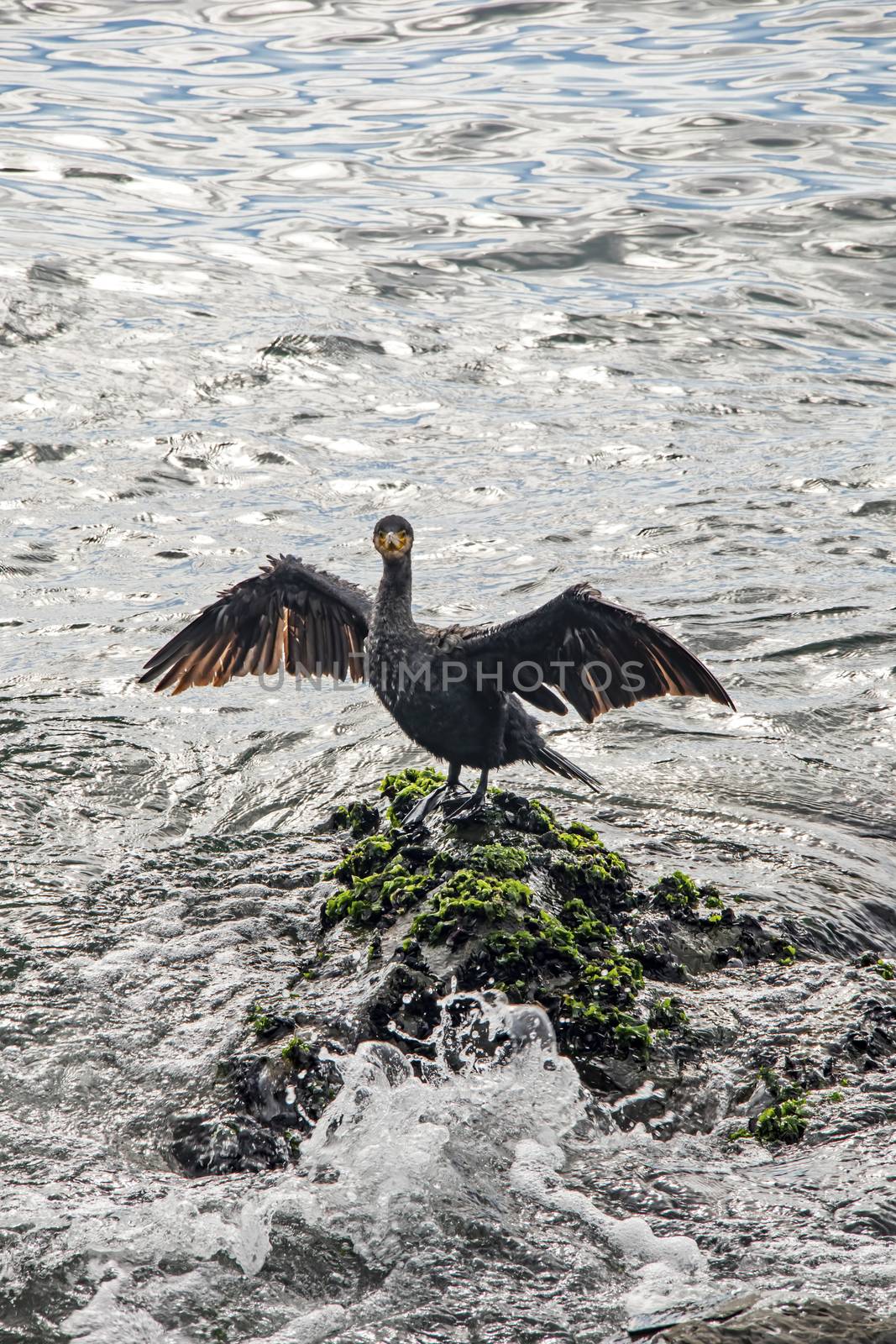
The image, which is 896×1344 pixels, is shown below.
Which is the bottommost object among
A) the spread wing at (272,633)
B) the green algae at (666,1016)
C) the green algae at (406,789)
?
the green algae at (666,1016)

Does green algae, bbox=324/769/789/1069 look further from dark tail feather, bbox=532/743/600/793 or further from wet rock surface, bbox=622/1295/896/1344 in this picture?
wet rock surface, bbox=622/1295/896/1344

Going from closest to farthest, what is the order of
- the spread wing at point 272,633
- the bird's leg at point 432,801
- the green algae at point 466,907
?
the green algae at point 466,907
the bird's leg at point 432,801
the spread wing at point 272,633

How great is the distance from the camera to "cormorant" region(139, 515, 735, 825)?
19.0 feet

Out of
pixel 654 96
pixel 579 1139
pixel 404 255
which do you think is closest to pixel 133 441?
pixel 404 255

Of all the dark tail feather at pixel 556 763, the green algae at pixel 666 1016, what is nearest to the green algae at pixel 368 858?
the dark tail feather at pixel 556 763

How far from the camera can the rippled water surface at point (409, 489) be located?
173 inches

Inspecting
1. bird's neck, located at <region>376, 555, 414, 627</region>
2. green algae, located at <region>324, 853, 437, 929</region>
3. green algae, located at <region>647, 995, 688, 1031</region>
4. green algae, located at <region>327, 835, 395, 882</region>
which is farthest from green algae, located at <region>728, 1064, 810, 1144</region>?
bird's neck, located at <region>376, 555, 414, 627</region>

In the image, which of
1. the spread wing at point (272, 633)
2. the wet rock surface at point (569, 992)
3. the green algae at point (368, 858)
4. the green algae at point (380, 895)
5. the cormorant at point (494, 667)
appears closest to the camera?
the wet rock surface at point (569, 992)

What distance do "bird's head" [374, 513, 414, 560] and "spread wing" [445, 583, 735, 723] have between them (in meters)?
0.44

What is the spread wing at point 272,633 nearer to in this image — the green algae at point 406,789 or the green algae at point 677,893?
the green algae at point 406,789

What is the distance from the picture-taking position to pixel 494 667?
6.10m

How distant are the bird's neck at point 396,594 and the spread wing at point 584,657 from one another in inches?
10.1

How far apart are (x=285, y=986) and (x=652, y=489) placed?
7.85 m

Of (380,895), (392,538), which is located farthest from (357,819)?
(392,538)
